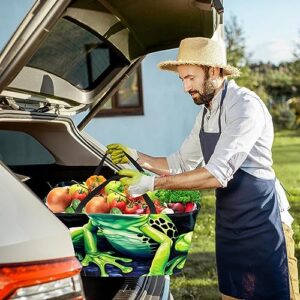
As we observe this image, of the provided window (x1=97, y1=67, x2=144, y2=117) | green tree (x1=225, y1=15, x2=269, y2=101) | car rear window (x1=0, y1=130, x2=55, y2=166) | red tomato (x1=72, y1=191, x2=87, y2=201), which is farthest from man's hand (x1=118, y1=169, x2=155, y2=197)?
green tree (x1=225, y1=15, x2=269, y2=101)

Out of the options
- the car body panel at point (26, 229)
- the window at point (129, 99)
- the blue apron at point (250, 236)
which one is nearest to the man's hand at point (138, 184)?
the blue apron at point (250, 236)

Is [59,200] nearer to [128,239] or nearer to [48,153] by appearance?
[128,239]

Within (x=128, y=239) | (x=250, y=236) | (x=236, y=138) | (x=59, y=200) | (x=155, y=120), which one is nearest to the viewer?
(x=128, y=239)

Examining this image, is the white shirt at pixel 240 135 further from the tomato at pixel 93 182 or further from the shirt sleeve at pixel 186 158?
the tomato at pixel 93 182

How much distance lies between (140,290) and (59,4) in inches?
42.8

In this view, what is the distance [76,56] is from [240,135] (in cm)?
122

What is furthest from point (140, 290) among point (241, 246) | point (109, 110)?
point (109, 110)

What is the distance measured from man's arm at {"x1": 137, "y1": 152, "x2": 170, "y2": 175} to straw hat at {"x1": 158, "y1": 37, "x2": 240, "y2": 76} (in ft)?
1.73

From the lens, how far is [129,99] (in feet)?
39.4

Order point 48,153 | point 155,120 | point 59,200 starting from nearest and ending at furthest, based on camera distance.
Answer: point 59,200 → point 48,153 → point 155,120

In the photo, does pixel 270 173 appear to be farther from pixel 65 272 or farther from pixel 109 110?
pixel 109 110

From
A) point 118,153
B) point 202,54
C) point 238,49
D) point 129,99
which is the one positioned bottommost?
point 238,49

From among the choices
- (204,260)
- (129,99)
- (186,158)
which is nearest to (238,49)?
(129,99)

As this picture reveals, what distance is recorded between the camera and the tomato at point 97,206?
2.64 metres
